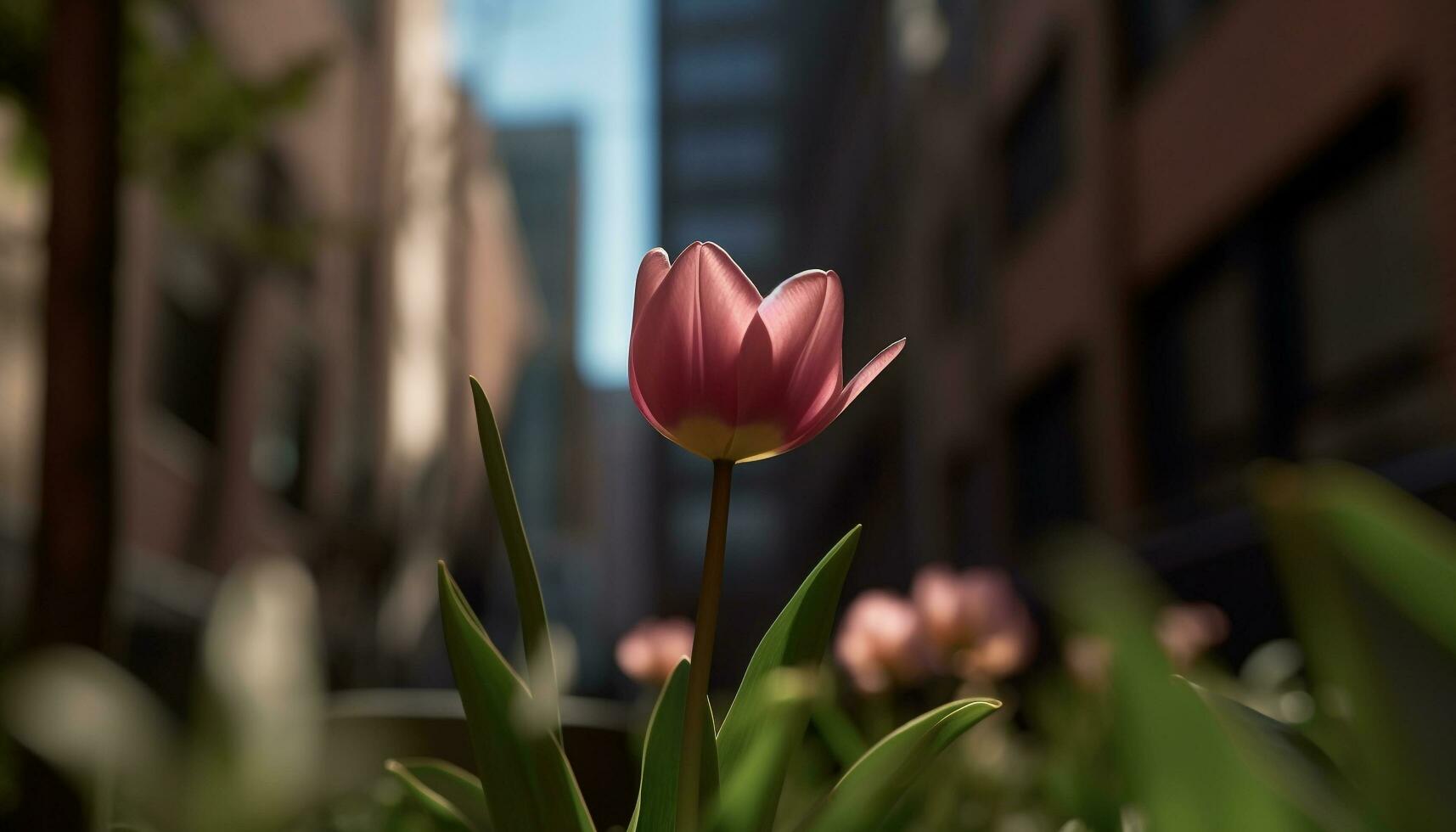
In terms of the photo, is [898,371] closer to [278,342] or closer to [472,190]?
[278,342]

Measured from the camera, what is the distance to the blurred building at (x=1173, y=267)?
23.2 feet

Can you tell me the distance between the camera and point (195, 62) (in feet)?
14.2

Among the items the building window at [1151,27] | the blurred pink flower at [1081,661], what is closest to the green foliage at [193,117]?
the blurred pink flower at [1081,661]

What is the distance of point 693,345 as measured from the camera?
26.5 inches

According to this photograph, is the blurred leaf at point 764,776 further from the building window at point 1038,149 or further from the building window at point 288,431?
the building window at point 288,431

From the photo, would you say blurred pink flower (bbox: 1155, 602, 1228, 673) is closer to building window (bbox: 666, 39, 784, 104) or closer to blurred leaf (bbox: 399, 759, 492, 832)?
blurred leaf (bbox: 399, 759, 492, 832)

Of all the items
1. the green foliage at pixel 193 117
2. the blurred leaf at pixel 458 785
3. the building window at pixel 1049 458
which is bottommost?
the building window at pixel 1049 458

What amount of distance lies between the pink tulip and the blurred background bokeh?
2.40 feet

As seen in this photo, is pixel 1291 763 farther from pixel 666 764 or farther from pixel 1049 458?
pixel 1049 458

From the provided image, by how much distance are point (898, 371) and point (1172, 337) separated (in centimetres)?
1175

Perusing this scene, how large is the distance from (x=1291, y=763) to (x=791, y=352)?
31cm

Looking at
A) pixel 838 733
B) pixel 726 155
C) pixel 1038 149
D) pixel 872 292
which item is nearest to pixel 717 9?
pixel 726 155

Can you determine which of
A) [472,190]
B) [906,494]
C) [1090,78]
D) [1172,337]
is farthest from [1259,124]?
[472,190]

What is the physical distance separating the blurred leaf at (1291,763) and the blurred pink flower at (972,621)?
1115mm
